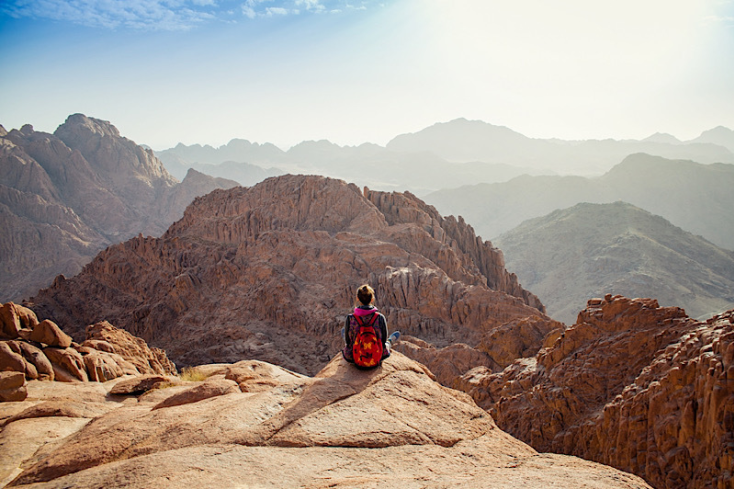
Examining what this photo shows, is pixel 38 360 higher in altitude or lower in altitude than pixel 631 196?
lower

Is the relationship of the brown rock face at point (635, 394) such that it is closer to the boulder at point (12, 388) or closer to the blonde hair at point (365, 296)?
the blonde hair at point (365, 296)

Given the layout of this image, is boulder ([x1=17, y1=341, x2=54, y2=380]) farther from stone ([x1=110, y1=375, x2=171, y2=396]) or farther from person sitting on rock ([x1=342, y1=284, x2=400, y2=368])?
person sitting on rock ([x1=342, y1=284, x2=400, y2=368])

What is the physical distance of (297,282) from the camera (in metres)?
44.5

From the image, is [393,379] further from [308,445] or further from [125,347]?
[125,347]

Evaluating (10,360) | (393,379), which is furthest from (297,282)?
(393,379)

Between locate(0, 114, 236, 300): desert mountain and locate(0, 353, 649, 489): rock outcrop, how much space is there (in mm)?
83823

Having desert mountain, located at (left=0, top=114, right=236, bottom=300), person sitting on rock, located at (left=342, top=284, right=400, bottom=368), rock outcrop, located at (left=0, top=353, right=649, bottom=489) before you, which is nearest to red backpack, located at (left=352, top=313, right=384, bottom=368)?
person sitting on rock, located at (left=342, top=284, right=400, bottom=368)

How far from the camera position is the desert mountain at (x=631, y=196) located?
4304 inches

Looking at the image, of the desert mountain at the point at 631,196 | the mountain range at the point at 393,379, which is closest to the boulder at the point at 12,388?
the mountain range at the point at 393,379

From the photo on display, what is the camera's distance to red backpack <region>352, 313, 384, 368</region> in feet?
25.8

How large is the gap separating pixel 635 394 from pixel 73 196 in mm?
121089

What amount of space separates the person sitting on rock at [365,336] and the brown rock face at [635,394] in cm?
691

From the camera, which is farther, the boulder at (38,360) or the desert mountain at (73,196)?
the desert mountain at (73,196)

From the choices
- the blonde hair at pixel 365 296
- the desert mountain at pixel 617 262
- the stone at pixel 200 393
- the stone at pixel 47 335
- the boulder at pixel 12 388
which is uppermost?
the blonde hair at pixel 365 296
